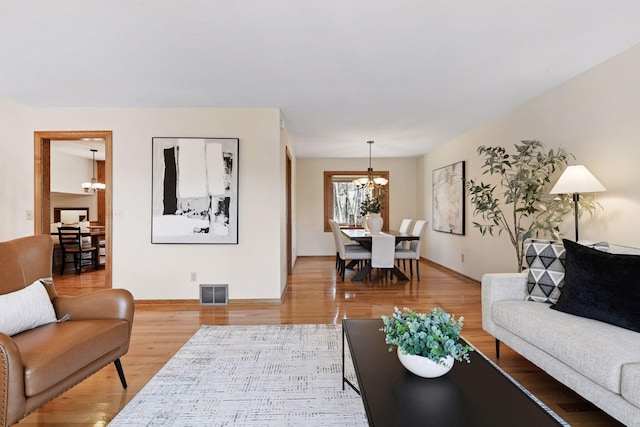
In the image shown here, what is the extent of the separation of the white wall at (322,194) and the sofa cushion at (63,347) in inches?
228

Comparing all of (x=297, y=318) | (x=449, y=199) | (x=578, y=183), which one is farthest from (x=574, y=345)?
(x=449, y=199)

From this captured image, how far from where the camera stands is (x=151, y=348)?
2.70 meters

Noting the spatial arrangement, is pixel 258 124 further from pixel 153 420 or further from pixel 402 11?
pixel 153 420

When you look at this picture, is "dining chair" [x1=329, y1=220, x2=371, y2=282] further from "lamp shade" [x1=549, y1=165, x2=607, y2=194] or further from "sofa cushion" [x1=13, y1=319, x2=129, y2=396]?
"sofa cushion" [x1=13, y1=319, x2=129, y2=396]

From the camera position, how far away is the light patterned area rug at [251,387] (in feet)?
5.73

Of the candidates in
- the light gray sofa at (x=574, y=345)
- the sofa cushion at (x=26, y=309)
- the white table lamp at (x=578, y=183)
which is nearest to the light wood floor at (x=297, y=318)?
the light gray sofa at (x=574, y=345)

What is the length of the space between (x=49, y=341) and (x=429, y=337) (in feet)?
5.89

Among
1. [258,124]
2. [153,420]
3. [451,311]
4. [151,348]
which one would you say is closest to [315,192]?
[258,124]

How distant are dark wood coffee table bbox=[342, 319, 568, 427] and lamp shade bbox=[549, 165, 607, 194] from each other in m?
1.86

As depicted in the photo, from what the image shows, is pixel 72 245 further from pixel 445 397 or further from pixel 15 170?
pixel 445 397

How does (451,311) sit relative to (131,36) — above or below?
below

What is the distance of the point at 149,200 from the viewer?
392 centimetres

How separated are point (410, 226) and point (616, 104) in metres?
4.06

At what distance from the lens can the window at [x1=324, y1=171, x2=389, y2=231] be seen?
7723 millimetres
